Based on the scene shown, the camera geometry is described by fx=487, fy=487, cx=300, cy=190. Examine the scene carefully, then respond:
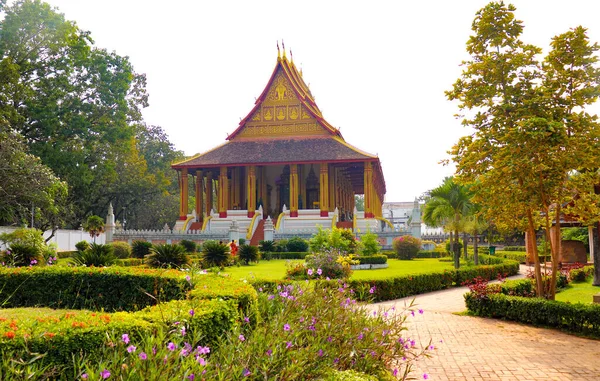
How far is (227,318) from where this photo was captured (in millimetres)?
5098

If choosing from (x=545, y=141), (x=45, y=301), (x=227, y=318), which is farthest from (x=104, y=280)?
(x=545, y=141)

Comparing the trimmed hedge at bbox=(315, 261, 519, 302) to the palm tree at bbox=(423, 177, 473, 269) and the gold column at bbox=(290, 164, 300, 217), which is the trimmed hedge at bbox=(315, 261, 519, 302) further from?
the gold column at bbox=(290, 164, 300, 217)

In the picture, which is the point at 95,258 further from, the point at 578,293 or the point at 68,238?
the point at 68,238

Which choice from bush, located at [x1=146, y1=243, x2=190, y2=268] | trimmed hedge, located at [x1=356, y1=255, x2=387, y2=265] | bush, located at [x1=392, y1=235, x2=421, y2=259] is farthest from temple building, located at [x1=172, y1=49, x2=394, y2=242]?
bush, located at [x1=146, y1=243, x2=190, y2=268]

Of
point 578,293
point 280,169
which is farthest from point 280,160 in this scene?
point 578,293

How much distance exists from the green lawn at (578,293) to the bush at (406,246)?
455 inches

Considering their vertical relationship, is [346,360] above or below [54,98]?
below

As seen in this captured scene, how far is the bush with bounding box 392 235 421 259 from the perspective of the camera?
2637 centimetres

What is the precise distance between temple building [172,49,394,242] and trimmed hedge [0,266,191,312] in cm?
2056

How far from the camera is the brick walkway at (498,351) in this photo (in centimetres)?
607

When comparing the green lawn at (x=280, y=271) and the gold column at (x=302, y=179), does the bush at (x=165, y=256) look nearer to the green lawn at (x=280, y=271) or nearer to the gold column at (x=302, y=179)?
the green lawn at (x=280, y=271)

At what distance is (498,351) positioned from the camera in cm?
719

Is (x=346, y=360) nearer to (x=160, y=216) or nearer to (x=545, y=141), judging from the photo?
(x=545, y=141)

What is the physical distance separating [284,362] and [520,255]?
2434cm
